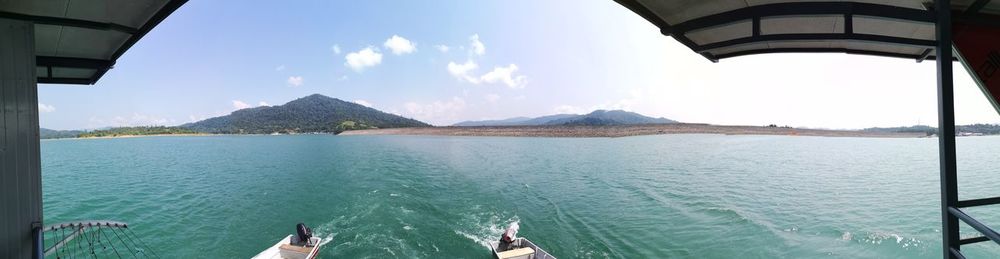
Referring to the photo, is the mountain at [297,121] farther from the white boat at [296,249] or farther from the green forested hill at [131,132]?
the white boat at [296,249]

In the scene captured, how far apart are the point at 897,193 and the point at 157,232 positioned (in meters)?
35.6

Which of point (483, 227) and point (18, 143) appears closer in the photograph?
point (18, 143)

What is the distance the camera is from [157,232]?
14.2 m

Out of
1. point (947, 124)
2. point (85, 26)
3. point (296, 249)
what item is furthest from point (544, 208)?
point (85, 26)

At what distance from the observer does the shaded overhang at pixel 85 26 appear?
2957 millimetres

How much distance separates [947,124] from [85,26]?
6.18 meters

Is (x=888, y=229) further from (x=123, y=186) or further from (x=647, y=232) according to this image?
(x=123, y=186)

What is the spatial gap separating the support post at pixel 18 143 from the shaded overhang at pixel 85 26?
0.17 m

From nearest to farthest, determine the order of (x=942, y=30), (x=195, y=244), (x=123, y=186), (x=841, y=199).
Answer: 1. (x=942, y=30)
2. (x=195, y=244)
3. (x=841, y=199)
4. (x=123, y=186)

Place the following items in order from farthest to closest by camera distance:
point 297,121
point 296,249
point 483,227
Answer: point 297,121, point 483,227, point 296,249

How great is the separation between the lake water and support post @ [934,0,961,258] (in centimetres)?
1007

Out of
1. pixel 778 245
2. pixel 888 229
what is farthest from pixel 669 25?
pixel 888 229

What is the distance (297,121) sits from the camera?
6841 inches

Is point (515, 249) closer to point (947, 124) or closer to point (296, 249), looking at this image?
point (296, 249)
